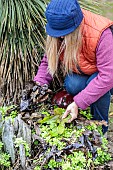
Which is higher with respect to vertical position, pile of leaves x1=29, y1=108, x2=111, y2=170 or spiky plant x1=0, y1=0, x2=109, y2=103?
spiky plant x1=0, y1=0, x2=109, y2=103

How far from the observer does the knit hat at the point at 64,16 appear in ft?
8.17

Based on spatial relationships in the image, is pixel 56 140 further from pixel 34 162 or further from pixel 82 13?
pixel 82 13

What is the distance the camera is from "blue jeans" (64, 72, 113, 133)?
3008 mm

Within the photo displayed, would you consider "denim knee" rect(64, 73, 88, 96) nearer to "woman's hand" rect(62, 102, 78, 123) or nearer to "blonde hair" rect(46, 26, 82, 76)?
"blonde hair" rect(46, 26, 82, 76)

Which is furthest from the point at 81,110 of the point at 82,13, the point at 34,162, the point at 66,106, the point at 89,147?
the point at 82,13

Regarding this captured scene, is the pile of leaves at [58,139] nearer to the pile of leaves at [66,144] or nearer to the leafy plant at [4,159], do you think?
the pile of leaves at [66,144]

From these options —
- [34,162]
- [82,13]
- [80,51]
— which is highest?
[82,13]

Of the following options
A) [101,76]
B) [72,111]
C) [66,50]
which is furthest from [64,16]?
[72,111]

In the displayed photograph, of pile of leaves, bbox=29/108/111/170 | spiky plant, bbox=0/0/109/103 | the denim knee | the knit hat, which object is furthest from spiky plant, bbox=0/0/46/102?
the knit hat

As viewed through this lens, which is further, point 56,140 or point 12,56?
point 12,56

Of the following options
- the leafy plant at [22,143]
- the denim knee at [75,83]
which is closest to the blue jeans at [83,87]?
the denim knee at [75,83]

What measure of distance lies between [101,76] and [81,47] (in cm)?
24

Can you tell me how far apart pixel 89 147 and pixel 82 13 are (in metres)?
0.87

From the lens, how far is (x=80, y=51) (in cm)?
277
